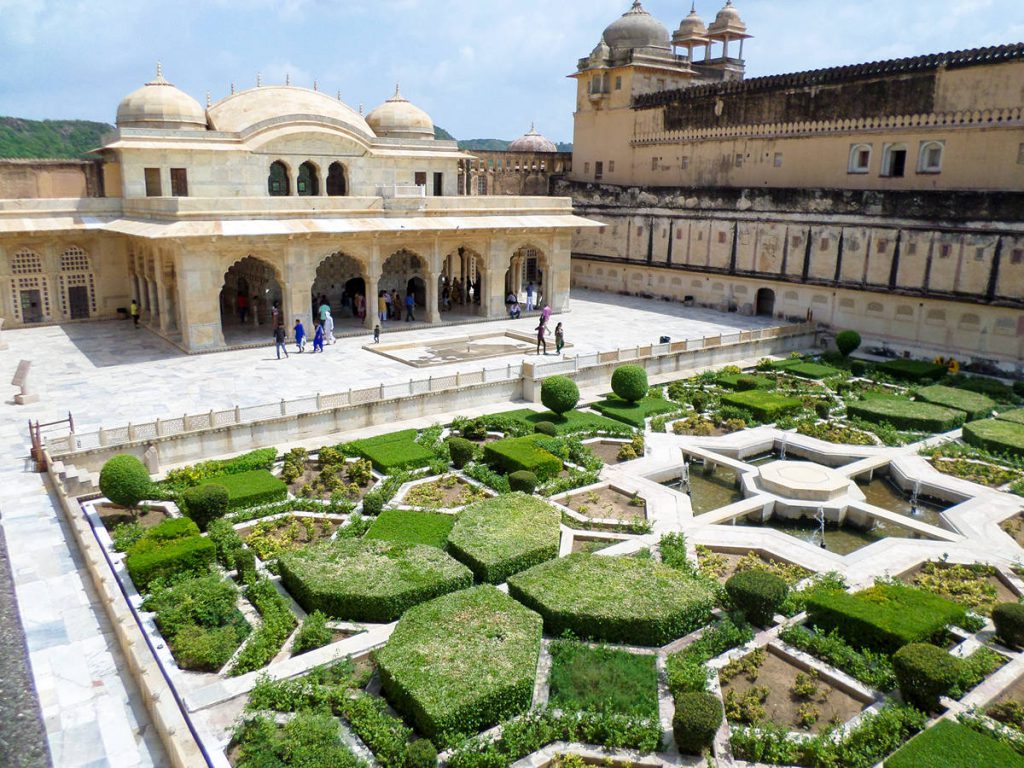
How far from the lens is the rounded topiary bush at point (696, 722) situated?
8133mm

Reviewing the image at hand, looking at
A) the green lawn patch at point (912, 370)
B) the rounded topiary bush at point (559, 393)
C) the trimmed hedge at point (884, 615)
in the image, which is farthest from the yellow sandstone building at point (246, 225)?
the trimmed hedge at point (884, 615)

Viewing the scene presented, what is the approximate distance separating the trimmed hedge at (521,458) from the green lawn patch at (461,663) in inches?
204

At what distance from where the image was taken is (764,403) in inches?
790

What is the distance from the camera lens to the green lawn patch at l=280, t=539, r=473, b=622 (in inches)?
415

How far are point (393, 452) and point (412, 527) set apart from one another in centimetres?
369

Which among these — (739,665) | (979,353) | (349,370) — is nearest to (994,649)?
(739,665)

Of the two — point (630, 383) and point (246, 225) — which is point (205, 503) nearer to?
point (630, 383)

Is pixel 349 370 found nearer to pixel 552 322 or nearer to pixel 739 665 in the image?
pixel 552 322

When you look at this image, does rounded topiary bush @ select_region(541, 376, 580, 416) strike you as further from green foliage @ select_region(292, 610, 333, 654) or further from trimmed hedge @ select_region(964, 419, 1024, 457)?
green foliage @ select_region(292, 610, 333, 654)

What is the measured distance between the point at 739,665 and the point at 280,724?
5402 mm

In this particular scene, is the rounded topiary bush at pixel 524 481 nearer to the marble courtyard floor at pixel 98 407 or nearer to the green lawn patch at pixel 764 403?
the marble courtyard floor at pixel 98 407

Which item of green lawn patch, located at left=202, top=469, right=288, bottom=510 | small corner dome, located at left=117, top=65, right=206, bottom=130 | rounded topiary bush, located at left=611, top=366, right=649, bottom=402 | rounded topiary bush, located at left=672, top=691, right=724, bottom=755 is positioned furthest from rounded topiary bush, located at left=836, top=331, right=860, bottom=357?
small corner dome, located at left=117, top=65, right=206, bottom=130

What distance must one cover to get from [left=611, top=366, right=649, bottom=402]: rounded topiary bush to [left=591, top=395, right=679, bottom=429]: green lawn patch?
270 millimetres

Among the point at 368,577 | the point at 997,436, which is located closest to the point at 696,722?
the point at 368,577
